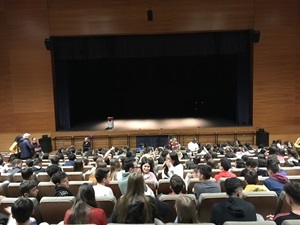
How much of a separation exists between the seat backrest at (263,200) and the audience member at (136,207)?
47.8 inches

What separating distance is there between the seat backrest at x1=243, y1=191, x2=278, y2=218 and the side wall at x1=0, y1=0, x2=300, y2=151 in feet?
39.0

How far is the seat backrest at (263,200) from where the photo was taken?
15.0 feet

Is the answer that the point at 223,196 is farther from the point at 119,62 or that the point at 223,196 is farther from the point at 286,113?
the point at 119,62

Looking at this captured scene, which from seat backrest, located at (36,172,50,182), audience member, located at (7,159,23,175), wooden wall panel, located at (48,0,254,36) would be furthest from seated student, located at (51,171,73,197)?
wooden wall panel, located at (48,0,254,36)

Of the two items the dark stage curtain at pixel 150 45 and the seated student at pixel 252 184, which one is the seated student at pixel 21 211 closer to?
the seated student at pixel 252 184

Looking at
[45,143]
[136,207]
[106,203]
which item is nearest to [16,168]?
[106,203]

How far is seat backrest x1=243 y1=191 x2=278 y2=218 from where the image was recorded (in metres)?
4.58

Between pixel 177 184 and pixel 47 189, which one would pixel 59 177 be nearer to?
pixel 47 189

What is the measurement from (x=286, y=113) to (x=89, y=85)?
36.6 feet

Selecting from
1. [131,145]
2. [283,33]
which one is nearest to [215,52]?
[283,33]

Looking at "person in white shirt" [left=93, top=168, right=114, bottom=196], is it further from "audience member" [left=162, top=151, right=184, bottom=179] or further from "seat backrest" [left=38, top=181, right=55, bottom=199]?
"audience member" [left=162, top=151, right=184, bottom=179]

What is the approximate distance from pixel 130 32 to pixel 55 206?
486 inches

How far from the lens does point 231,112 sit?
20594mm

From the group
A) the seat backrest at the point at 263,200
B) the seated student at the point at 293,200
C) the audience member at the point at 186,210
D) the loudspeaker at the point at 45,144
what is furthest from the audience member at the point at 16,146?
the seated student at the point at 293,200
